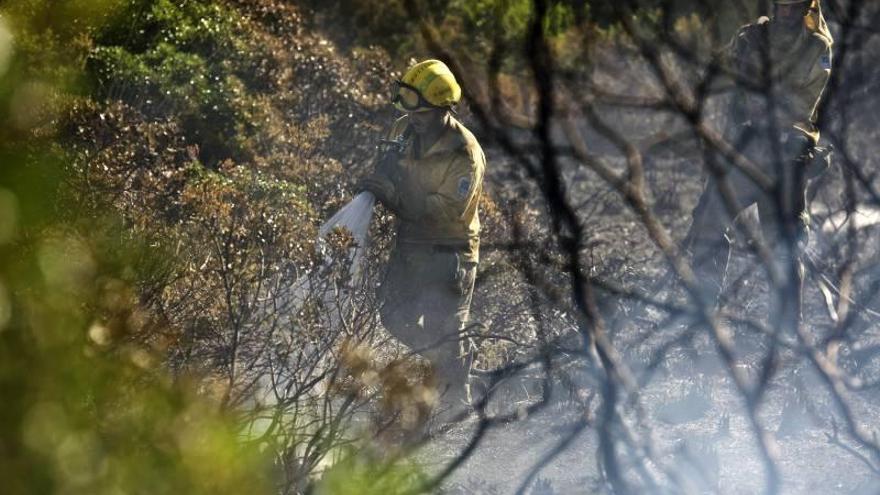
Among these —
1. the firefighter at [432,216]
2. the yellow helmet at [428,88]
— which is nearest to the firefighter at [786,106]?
the firefighter at [432,216]

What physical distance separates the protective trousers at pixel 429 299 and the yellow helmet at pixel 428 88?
77cm

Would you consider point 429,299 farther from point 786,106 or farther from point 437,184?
point 786,106

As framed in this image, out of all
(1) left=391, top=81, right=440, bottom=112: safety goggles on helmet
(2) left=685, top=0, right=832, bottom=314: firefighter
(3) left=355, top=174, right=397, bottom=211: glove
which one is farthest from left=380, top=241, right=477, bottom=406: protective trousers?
(2) left=685, top=0, right=832, bottom=314: firefighter

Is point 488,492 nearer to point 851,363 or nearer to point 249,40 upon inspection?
point 851,363

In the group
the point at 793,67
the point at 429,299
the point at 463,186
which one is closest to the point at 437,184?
the point at 463,186

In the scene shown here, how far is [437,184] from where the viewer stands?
6.71 metres

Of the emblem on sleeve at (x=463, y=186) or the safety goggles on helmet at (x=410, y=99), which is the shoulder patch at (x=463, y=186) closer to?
the emblem on sleeve at (x=463, y=186)

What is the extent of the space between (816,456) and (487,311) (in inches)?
88.3

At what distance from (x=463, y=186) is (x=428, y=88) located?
54cm

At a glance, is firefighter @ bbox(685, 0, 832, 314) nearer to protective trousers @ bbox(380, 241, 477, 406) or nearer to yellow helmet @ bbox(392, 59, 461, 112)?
protective trousers @ bbox(380, 241, 477, 406)

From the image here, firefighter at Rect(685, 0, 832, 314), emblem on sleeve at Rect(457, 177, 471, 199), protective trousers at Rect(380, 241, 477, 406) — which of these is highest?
firefighter at Rect(685, 0, 832, 314)

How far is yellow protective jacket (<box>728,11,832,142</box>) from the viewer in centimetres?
780

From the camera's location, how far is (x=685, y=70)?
1164cm

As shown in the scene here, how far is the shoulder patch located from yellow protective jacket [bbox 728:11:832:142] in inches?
78.1
